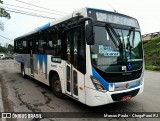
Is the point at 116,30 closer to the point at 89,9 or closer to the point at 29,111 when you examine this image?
the point at 89,9

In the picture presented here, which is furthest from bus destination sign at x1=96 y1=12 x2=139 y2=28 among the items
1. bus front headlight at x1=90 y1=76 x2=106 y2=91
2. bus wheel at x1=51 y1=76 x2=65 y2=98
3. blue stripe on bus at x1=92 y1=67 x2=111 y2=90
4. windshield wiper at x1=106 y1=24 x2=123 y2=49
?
bus wheel at x1=51 y1=76 x2=65 y2=98

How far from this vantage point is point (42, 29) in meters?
8.17

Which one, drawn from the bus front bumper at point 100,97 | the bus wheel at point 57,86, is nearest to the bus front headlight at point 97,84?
the bus front bumper at point 100,97

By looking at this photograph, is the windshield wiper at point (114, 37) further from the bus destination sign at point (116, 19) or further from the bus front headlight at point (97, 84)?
the bus front headlight at point (97, 84)

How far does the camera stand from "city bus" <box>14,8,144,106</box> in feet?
15.4

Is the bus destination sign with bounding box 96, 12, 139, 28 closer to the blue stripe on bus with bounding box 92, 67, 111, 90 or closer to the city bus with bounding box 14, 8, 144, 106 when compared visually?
the city bus with bounding box 14, 8, 144, 106

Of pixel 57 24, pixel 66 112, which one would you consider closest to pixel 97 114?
pixel 66 112

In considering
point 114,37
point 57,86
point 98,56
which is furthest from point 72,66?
point 57,86

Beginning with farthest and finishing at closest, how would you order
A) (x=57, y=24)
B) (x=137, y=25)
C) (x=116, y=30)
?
(x=57, y=24), (x=137, y=25), (x=116, y=30)

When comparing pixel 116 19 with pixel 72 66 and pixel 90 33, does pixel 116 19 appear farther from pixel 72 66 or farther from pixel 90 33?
pixel 72 66

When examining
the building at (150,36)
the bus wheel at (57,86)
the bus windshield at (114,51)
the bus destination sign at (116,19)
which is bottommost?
the bus wheel at (57,86)

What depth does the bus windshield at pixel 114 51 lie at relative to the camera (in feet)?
15.6

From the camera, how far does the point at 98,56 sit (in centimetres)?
475

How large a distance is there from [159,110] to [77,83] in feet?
8.91
